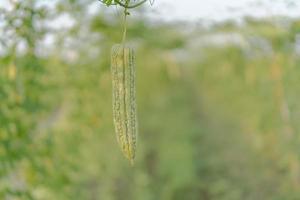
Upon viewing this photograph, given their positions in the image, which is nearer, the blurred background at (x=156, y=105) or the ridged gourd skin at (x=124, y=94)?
the ridged gourd skin at (x=124, y=94)

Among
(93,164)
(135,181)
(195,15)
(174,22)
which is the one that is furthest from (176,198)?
(195,15)

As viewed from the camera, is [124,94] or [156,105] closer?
[124,94]

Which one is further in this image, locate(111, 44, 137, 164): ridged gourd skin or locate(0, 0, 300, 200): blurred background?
locate(0, 0, 300, 200): blurred background

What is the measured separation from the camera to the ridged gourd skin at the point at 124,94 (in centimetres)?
145

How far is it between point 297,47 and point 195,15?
110 cm

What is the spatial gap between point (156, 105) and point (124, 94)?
8785 mm

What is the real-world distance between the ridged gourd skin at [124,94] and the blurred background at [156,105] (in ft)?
5.49

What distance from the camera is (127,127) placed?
4.78ft

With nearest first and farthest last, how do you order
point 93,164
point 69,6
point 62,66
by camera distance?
point 69,6
point 62,66
point 93,164

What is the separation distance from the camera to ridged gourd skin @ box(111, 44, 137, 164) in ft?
4.75

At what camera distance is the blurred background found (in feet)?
12.2

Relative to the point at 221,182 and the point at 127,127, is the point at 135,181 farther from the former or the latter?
the point at 127,127

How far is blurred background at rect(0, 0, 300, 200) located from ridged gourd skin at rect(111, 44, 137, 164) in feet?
5.49

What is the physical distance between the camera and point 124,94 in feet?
4.89
